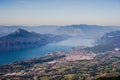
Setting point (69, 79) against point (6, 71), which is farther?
point (6, 71)

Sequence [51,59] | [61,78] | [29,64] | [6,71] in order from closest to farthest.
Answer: [61,78] → [6,71] → [29,64] → [51,59]

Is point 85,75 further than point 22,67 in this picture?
No

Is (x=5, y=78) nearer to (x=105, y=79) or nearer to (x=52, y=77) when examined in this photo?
(x=52, y=77)

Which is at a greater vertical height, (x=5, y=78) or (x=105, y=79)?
(x=105, y=79)

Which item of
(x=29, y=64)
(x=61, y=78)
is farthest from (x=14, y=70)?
(x=61, y=78)

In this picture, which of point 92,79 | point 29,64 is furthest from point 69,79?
point 29,64

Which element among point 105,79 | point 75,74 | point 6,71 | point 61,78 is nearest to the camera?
point 105,79

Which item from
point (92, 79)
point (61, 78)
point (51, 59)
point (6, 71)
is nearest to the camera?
point (92, 79)

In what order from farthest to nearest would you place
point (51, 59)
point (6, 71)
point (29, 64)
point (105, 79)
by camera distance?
1. point (51, 59)
2. point (29, 64)
3. point (6, 71)
4. point (105, 79)

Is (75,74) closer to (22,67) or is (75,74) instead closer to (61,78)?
(61,78)
